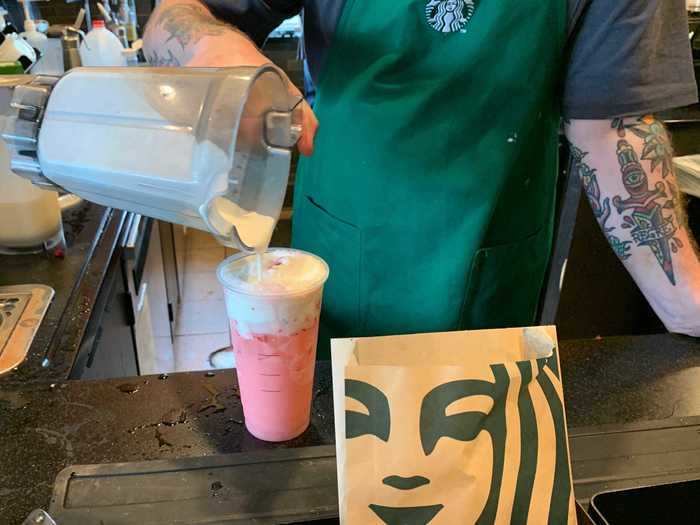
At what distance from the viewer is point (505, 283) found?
1.08 m

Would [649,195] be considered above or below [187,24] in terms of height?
below

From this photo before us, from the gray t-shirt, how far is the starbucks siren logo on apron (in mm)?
129

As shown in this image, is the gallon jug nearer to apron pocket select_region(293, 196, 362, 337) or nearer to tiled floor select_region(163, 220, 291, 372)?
apron pocket select_region(293, 196, 362, 337)

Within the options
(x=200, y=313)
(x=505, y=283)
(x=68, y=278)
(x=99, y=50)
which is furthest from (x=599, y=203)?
(x=200, y=313)

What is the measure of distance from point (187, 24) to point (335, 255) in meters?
0.42

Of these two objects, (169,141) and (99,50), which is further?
(99,50)

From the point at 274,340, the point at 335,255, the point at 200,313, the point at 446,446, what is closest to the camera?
the point at 446,446

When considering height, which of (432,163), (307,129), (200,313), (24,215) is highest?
(307,129)

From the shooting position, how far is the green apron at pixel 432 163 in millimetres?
905

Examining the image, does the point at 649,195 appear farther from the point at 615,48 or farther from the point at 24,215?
the point at 24,215

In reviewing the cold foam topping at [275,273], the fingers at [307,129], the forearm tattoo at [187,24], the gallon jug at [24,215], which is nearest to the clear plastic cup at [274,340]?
the cold foam topping at [275,273]

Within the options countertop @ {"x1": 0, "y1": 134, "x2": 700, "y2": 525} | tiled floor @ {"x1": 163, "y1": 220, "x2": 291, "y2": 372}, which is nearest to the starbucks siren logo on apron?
countertop @ {"x1": 0, "y1": 134, "x2": 700, "y2": 525}

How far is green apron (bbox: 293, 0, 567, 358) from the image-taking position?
905 mm

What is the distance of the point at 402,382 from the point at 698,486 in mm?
346
